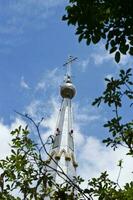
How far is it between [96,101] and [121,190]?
1.27 metres

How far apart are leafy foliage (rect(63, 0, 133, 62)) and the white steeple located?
27.5 meters

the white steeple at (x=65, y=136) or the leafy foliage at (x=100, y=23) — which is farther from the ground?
the white steeple at (x=65, y=136)

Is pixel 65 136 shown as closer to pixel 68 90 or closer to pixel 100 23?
pixel 68 90

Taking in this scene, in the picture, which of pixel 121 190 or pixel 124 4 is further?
pixel 121 190

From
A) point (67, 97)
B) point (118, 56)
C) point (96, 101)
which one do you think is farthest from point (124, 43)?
point (67, 97)

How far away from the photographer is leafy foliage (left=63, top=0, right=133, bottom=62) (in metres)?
4.94

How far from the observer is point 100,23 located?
198 inches

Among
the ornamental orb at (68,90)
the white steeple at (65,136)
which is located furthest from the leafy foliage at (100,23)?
the ornamental orb at (68,90)

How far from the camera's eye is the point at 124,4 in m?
4.76

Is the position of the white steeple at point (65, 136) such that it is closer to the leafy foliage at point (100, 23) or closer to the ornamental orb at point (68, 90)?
the ornamental orb at point (68, 90)

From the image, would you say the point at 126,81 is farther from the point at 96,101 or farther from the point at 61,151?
the point at 61,151

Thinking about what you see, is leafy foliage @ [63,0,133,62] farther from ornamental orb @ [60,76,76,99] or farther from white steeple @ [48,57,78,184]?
ornamental orb @ [60,76,76,99]

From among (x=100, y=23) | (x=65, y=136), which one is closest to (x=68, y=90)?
(x=65, y=136)

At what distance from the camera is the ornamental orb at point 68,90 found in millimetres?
42541
